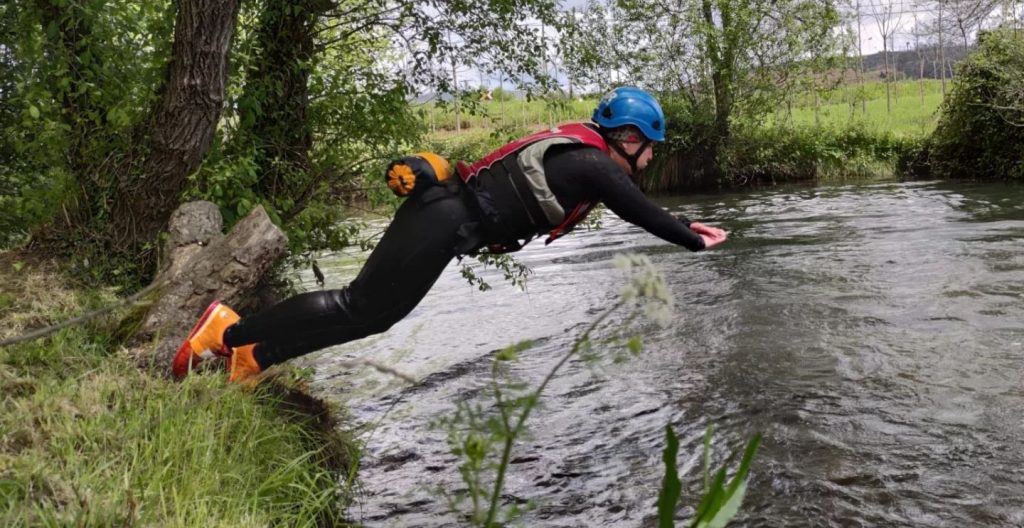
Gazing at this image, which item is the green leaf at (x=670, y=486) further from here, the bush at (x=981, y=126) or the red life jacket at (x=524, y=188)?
the bush at (x=981, y=126)

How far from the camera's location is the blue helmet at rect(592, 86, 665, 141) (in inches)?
170

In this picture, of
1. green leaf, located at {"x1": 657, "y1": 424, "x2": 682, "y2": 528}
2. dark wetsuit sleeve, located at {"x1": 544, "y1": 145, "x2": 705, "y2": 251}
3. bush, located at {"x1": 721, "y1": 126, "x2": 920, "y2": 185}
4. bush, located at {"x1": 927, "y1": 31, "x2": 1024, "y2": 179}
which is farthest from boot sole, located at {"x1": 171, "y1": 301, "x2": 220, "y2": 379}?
Result: bush, located at {"x1": 721, "y1": 126, "x2": 920, "y2": 185}

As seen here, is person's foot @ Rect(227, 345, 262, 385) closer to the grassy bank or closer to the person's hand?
the grassy bank

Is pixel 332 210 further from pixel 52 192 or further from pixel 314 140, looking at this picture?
pixel 52 192

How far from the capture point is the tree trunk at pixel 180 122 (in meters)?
4.89

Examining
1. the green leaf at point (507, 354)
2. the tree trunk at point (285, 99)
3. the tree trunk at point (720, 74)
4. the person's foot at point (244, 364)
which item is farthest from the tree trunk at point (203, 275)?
the tree trunk at point (720, 74)

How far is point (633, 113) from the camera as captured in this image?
432cm

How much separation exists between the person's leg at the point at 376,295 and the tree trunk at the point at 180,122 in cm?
150

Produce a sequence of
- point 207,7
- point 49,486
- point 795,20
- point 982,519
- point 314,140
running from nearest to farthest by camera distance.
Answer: point 49,486 < point 982,519 < point 207,7 < point 314,140 < point 795,20

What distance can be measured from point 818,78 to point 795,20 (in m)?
1.89

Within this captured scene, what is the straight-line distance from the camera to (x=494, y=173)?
4312mm

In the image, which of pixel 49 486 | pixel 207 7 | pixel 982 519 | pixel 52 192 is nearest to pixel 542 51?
pixel 207 7

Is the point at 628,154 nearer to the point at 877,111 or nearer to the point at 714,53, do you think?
the point at 714,53

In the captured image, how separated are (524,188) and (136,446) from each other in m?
2.16
